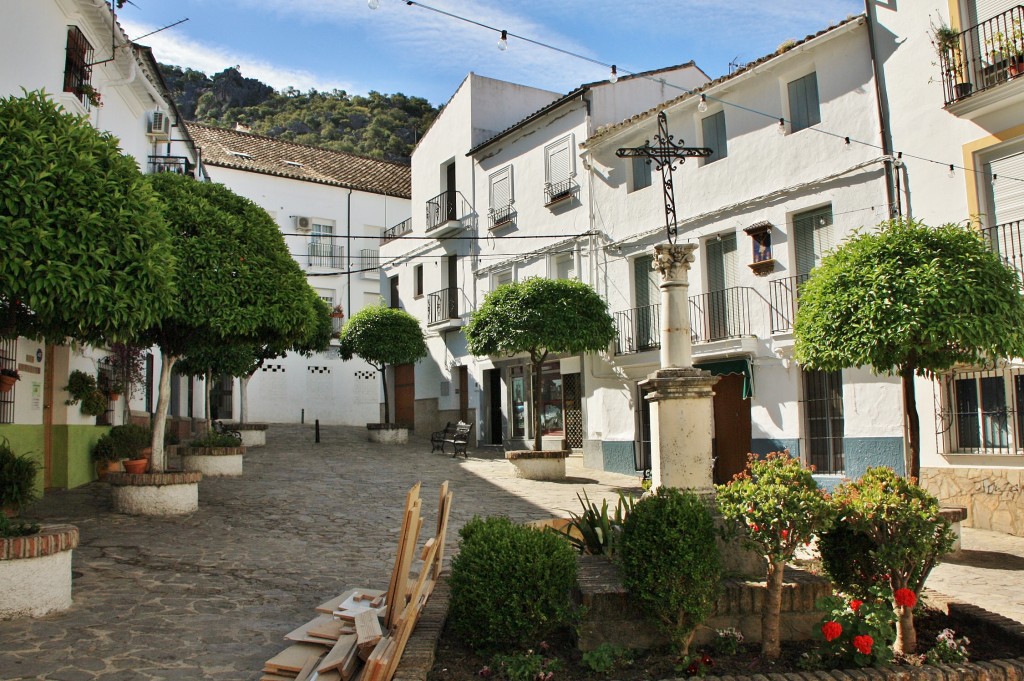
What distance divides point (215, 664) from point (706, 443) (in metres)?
3.91

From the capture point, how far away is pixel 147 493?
10516 mm

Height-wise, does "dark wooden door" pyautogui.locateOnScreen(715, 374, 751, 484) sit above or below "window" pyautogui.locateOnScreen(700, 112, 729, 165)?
below

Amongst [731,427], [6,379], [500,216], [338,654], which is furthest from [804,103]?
[6,379]

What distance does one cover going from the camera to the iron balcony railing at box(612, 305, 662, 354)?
1723 centimetres

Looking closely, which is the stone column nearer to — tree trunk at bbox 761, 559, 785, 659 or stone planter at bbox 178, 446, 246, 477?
tree trunk at bbox 761, 559, 785, 659

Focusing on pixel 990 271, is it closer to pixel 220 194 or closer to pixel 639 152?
pixel 639 152

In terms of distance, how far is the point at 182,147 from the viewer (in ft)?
71.7

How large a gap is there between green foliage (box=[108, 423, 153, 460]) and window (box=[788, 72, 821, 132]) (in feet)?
42.7

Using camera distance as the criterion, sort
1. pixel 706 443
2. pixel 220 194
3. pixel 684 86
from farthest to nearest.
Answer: pixel 684 86
pixel 220 194
pixel 706 443

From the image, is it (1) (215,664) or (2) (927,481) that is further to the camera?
(2) (927,481)

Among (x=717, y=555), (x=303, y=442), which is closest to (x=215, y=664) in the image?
(x=717, y=555)

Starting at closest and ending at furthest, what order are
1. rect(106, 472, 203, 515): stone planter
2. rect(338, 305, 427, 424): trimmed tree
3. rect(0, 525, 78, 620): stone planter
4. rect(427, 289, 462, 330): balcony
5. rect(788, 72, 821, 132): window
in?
rect(0, 525, 78, 620): stone planter → rect(106, 472, 203, 515): stone planter → rect(788, 72, 821, 132): window → rect(338, 305, 427, 424): trimmed tree → rect(427, 289, 462, 330): balcony

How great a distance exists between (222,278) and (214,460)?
5.83 m

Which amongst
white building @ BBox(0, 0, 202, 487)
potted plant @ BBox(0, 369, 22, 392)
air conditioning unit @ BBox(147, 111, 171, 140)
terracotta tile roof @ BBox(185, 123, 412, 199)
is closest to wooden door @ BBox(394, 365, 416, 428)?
terracotta tile roof @ BBox(185, 123, 412, 199)
